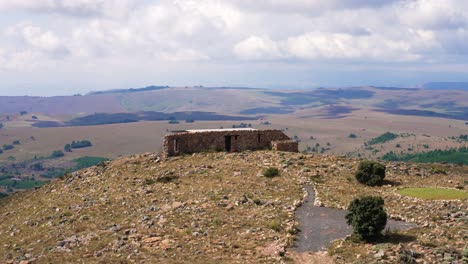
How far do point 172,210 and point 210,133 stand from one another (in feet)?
54.3

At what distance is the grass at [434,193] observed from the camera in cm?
3434

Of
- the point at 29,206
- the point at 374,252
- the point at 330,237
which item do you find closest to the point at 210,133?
the point at 29,206

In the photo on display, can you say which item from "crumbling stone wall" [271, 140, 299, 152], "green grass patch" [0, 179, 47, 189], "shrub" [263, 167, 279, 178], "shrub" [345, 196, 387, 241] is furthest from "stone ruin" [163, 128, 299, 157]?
"green grass patch" [0, 179, 47, 189]

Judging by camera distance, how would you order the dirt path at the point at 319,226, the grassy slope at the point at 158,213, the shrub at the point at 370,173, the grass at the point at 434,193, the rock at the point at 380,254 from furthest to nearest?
the shrub at the point at 370,173 < the grass at the point at 434,193 < the grassy slope at the point at 158,213 < the dirt path at the point at 319,226 < the rock at the point at 380,254

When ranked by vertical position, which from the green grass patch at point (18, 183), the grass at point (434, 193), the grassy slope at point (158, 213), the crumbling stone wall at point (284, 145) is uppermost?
the crumbling stone wall at point (284, 145)

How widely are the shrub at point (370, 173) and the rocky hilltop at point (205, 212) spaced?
32.2 inches

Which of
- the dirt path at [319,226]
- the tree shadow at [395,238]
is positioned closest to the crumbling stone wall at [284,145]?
the dirt path at [319,226]

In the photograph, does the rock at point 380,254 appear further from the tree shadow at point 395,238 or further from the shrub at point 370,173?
the shrub at point 370,173

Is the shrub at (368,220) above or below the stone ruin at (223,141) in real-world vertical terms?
below

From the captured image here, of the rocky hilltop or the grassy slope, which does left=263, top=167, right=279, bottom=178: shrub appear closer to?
the rocky hilltop

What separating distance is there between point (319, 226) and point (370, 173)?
11.8 m

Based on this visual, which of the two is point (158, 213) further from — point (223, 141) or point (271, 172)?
point (223, 141)

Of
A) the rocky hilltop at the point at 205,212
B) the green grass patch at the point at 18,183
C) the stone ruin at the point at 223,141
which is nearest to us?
the rocky hilltop at the point at 205,212

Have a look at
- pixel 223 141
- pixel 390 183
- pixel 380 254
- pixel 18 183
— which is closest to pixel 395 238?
pixel 380 254
